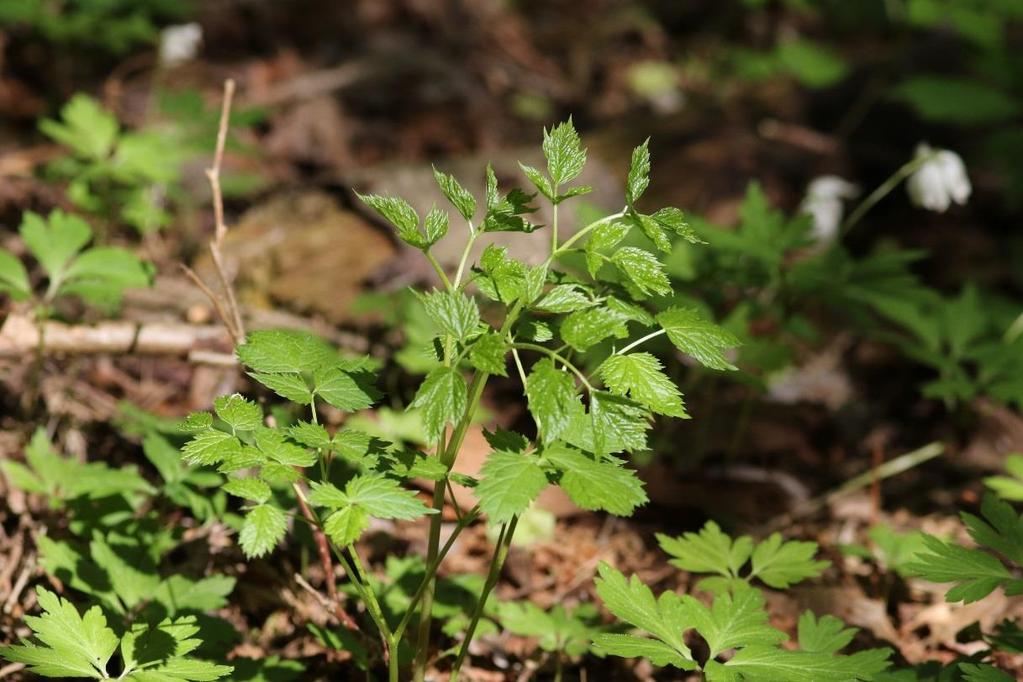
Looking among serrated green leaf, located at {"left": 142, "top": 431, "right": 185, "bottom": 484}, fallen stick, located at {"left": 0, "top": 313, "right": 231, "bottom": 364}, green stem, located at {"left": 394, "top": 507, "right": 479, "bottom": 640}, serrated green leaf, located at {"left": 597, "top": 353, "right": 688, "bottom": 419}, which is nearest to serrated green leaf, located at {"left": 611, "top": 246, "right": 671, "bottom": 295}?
serrated green leaf, located at {"left": 597, "top": 353, "right": 688, "bottom": 419}

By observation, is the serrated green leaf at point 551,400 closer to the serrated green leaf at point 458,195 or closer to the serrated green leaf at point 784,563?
the serrated green leaf at point 458,195

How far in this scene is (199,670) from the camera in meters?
1.36

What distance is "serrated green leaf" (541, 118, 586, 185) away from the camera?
1353mm

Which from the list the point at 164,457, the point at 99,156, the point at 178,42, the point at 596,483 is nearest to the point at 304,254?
the point at 99,156

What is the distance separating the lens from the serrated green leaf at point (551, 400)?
1235mm

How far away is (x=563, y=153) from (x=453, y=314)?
1.04ft

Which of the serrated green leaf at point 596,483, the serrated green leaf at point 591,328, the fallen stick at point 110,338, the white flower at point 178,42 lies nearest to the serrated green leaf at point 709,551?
the serrated green leaf at point 596,483

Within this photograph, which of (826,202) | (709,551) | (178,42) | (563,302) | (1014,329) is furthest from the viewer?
(178,42)

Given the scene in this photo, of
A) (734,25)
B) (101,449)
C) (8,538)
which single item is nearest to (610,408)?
(8,538)

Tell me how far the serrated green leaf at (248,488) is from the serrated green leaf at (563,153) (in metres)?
0.67

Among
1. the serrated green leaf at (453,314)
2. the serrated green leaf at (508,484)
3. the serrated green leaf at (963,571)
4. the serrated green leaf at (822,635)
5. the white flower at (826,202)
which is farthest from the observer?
the white flower at (826,202)

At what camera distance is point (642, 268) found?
4.37 ft

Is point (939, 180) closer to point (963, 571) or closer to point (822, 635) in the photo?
point (963, 571)

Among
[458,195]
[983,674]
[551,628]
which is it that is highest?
[458,195]
